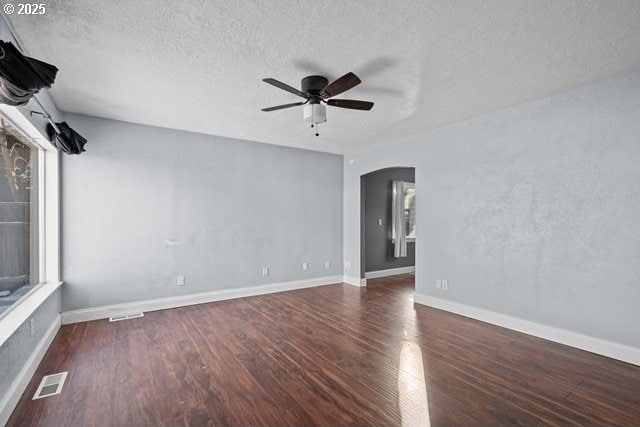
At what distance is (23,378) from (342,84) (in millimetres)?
3434

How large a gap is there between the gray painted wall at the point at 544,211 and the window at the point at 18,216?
4.72 metres

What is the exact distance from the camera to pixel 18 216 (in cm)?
285

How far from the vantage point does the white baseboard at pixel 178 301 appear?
382 centimetres

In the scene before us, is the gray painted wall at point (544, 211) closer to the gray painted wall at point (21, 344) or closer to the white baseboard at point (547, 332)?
the white baseboard at point (547, 332)

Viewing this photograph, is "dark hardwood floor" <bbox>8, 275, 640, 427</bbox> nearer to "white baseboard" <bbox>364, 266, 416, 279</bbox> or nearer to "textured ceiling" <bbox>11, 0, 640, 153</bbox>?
"white baseboard" <bbox>364, 266, 416, 279</bbox>

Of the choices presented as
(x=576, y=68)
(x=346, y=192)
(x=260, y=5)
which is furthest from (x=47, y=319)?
(x=576, y=68)

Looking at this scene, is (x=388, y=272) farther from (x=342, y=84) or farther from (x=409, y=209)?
(x=342, y=84)

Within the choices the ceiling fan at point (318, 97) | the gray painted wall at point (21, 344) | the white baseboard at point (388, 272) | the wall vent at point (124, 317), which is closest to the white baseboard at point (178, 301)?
the wall vent at point (124, 317)

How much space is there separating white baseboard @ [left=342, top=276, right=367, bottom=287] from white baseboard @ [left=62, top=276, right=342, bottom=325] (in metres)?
0.38

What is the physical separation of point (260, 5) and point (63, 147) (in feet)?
9.03

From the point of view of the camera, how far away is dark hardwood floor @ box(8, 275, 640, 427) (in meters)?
2.01

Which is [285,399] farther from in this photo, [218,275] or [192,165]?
[192,165]

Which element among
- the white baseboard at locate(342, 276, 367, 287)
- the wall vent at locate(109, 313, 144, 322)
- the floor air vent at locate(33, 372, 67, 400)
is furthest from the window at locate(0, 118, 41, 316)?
Result: the white baseboard at locate(342, 276, 367, 287)

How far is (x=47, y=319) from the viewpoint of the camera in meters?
3.11
